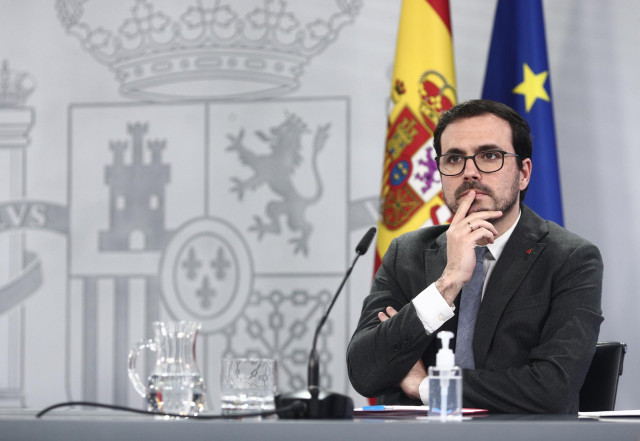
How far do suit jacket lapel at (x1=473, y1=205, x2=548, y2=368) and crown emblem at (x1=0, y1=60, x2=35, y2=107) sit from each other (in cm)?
282

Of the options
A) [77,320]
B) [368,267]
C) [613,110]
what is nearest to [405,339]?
[368,267]

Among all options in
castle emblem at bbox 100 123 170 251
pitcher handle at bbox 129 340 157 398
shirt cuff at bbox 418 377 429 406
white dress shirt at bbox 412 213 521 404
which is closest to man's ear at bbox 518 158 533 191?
white dress shirt at bbox 412 213 521 404

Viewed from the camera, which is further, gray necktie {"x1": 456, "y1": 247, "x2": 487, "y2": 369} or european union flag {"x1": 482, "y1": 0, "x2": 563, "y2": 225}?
european union flag {"x1": 482, "y1": 0, "x2": 563, "y2": 225}

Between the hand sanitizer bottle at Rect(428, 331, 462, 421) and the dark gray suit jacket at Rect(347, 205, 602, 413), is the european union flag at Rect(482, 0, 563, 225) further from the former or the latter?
the hand sanitizer bottle at Rect(428, 331, 462, 421)

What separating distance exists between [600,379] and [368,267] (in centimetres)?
186

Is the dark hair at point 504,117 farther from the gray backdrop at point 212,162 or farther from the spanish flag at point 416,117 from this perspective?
the gray backdrop at point 212,162

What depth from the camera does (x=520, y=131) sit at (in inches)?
98.8

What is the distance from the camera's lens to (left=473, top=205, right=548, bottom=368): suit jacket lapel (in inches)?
91.4

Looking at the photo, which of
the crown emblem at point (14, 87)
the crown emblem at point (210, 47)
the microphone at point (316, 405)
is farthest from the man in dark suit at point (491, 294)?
the crown emblem at point (14, 87)

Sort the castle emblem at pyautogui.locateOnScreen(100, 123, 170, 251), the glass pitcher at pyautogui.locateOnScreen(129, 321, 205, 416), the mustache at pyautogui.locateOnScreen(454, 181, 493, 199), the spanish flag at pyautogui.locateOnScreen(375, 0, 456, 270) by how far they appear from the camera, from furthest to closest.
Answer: the castle emblem at pyautogui.locateOnScreen(100, 123, 170, 251), the spanish flag at pyautogui.locateOnScreen(375, 0, 456, 270), the mustache at pyautogui.locateOnScreen(454, 181, 493, 199), the glass pitcher at pyautogui.locateOnScreen(129, 321, 205, 416)

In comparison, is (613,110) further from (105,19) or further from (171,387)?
(171,387)

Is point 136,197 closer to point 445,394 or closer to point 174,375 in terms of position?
point 174,375

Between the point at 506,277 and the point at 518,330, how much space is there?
144mm

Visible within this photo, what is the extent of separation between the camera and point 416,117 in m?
3.61
